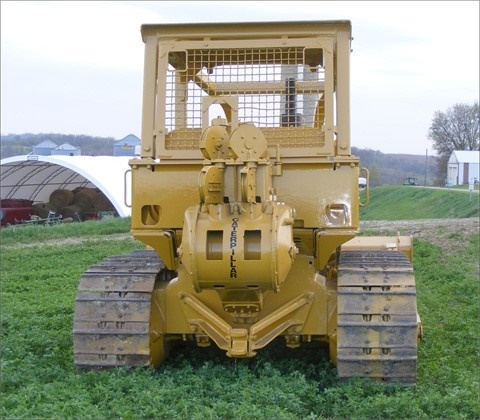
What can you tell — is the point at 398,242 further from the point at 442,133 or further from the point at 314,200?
the point at 442,133

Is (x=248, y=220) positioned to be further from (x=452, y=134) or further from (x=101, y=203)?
(x=452, y=134)

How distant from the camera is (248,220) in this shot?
6270 mm

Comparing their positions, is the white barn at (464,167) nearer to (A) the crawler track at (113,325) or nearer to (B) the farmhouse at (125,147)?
(B) the farmhouse at (125,147)

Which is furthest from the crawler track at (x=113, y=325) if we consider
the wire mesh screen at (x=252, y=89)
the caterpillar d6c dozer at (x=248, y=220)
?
the wire mesh screen at (x=252, y=89)

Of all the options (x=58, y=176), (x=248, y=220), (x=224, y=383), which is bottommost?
(x=224, y=383)

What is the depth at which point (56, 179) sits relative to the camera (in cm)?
3766

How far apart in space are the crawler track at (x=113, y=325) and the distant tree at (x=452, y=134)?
8278 cm

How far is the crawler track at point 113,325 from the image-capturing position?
6836mm

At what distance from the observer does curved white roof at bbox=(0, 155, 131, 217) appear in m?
30.6

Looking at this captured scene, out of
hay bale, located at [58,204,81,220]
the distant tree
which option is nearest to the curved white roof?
hay bale, located at [58,204,81,220]

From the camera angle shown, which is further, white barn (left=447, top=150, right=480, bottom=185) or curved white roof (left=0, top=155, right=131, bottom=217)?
white barn (left=447, top=150, right=480, bottom=185)

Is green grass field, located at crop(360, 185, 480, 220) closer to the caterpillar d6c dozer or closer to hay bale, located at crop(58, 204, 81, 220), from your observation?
hay bale, located at crop(58, 204, 81, 220)

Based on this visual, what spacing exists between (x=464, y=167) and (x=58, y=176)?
160ft

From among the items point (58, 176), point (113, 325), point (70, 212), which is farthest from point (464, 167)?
point (113, 325)
